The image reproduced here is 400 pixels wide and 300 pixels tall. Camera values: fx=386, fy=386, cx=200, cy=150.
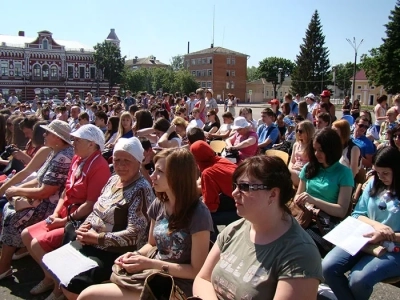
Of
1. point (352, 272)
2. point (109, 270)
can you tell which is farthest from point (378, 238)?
point (109, 270)

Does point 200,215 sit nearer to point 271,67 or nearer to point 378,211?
point 378,211

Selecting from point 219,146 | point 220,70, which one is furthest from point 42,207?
point 220,70

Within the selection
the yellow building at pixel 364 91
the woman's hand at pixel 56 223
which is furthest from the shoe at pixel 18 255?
the yellow building at pixel 364 91

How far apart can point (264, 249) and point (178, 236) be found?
829 millimetres

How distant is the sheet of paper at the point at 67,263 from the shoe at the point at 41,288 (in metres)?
0.73

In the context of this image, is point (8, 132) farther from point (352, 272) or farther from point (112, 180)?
point (352, 272)

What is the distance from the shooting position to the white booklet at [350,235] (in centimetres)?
294

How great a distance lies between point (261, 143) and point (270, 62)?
320 feet

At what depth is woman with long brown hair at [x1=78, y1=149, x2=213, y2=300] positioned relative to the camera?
8.71 ft

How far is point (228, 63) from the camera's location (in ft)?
288

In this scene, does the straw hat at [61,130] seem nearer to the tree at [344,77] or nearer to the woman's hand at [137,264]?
the woman's hand at [137,264]

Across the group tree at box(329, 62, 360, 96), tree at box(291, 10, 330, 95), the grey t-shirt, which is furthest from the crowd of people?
tree at box(329, 62, 360, 96)

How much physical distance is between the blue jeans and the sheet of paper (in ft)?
6.27

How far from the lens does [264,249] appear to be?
6.75 ft
